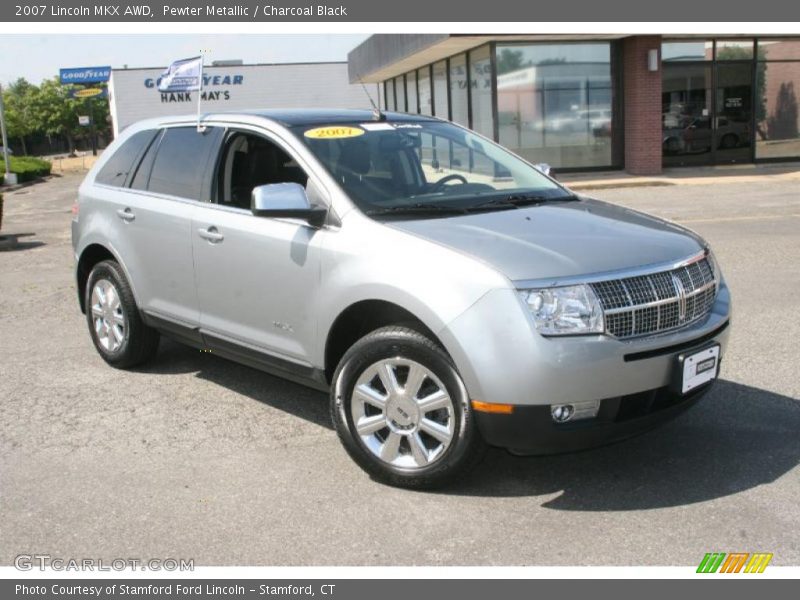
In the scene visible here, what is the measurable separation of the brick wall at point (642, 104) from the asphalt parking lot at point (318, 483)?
16.7 m

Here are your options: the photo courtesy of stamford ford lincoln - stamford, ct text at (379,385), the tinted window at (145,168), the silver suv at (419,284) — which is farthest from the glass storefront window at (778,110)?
the tinted window at (145,168)

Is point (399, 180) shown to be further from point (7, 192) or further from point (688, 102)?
point (7, 192)

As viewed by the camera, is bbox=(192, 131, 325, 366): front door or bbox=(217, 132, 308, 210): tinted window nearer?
bbox=(192, 131, 325, 366): front door

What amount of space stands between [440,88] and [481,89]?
372cm

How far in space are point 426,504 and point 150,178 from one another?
3.13m

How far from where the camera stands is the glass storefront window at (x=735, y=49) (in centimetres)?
2305

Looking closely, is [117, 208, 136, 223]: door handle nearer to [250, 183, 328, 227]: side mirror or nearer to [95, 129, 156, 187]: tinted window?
[95, 129, 156, 187]: tinted window

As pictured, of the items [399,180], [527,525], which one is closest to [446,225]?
[399,180]

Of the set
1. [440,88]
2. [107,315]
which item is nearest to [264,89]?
[440,88]

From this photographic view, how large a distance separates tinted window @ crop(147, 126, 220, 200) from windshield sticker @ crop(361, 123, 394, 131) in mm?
936

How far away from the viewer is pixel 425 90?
28312mm

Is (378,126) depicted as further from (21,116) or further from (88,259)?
(21,116)

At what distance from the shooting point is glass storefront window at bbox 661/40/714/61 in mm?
22766

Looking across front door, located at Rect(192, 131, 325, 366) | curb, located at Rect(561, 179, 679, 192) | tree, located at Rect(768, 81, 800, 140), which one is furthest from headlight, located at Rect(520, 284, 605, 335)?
tree, located at Rect(768, 81, 800, 140)
